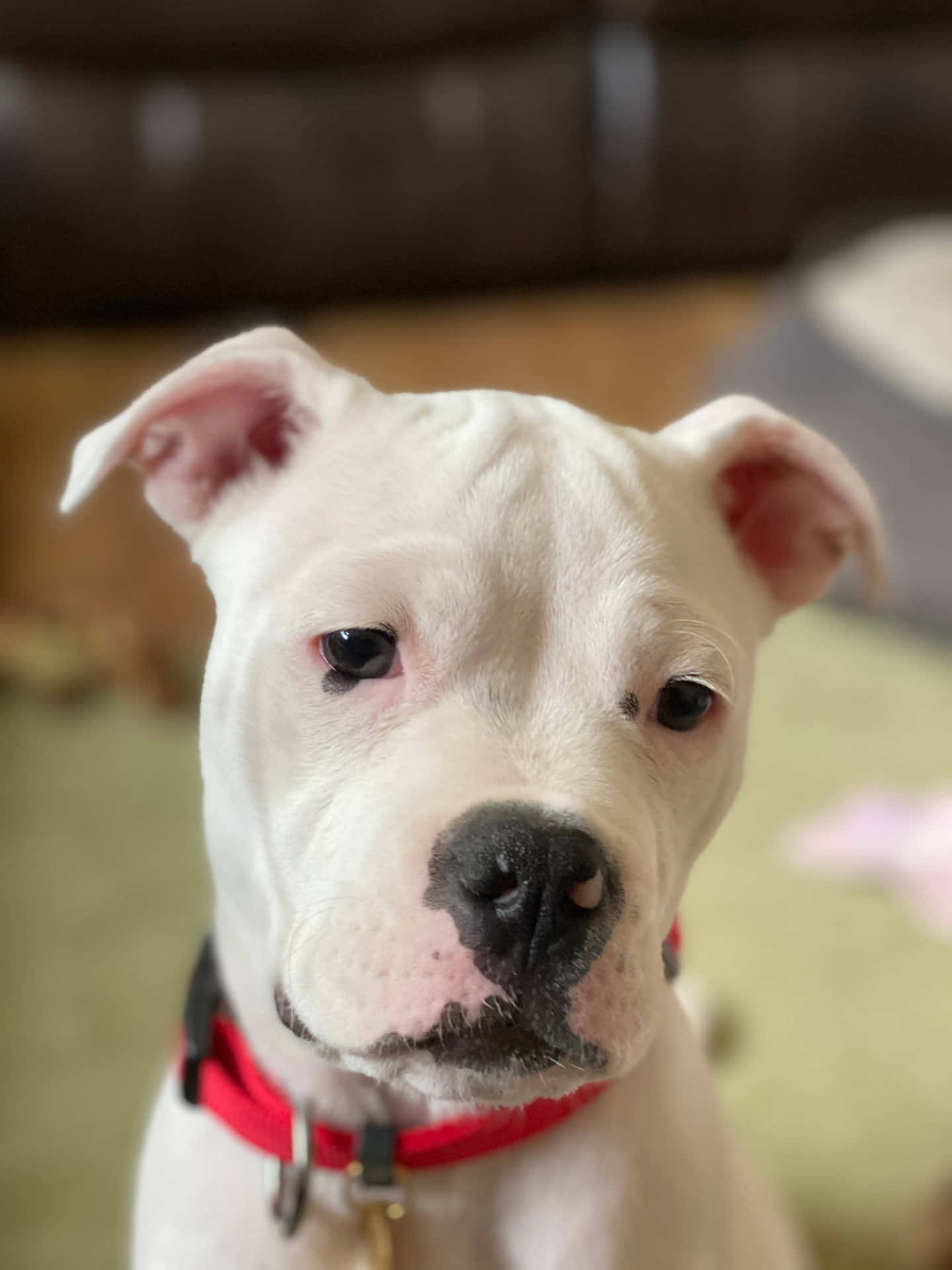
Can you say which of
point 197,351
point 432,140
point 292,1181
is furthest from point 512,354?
point 292,1181

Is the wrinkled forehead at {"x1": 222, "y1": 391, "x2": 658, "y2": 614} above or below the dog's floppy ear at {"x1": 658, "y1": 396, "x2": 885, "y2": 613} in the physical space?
above

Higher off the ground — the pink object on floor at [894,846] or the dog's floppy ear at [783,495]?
the dog's floppy ear at [783,495]

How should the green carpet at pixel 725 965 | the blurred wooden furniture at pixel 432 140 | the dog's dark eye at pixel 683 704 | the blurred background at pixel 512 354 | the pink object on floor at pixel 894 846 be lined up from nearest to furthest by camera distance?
the dog's dark eye at pixel 683 704
the green carpet at pixel 725 965
the blurred background at pixel 512 354
the pink object on floor at pixel 894 846
the blurred wooden furniture at pixel 432 140

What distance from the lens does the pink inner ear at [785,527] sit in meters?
0.98

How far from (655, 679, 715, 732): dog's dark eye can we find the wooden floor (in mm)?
1433

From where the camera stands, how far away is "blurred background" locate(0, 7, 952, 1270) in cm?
166

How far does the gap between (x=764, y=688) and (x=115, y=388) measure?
1.47 meters

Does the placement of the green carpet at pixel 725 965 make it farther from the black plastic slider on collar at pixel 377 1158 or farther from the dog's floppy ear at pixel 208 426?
the dog's floppy ear at pixel 208 426

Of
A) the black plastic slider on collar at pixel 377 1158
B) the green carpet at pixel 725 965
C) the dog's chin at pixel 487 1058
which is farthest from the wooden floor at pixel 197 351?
the dog's chin at pixel 487 1058

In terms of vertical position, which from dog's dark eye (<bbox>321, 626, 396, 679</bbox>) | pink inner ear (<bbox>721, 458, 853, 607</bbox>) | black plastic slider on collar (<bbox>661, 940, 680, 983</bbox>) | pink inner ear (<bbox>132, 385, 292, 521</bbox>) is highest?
pink inner ear (<bbox>132, 385, 292, 521</bbox>)

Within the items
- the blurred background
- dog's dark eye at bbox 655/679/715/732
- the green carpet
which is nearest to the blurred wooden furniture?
the blurred background

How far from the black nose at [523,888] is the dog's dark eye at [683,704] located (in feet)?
0.43

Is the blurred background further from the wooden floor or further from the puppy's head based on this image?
the puppy's head

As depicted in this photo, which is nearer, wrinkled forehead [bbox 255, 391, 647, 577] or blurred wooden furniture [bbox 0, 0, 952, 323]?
wrinkled forehead [bbox 255, 391, 647, 577]
